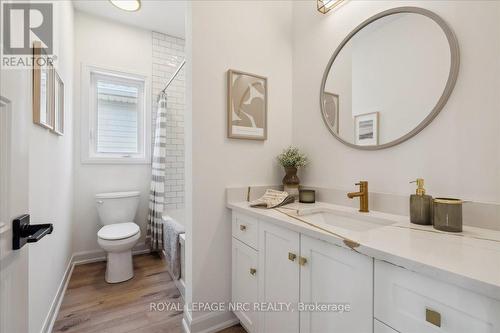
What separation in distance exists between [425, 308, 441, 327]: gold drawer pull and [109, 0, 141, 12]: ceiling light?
3122 mm

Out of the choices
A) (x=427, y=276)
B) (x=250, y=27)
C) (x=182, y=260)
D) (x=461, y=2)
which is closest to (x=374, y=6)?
(x=461, y=2)

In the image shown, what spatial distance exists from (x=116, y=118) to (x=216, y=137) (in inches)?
80.1

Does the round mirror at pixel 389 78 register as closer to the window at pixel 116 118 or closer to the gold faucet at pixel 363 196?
the gold faucet at pixel 363 196

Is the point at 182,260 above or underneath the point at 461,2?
underneath

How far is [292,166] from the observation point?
1685 millimetres

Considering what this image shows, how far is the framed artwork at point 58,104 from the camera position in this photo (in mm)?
1670

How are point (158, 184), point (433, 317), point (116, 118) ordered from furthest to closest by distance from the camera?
point (116, 118) < point (158, 184) < point (433, 317)

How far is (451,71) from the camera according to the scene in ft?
3.39

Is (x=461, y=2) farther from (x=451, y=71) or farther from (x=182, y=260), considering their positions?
(x=182, y=260)

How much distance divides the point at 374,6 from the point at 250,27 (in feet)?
2.65

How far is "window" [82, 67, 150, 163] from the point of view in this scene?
2.70 m

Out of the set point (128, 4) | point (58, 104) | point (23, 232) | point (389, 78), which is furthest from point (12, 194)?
point (128, 4)

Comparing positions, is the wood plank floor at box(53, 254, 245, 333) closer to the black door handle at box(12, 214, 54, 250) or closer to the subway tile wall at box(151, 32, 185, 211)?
the subway tile wall at box(151, 32, 185, 211)

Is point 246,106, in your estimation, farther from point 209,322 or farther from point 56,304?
point 56,304
